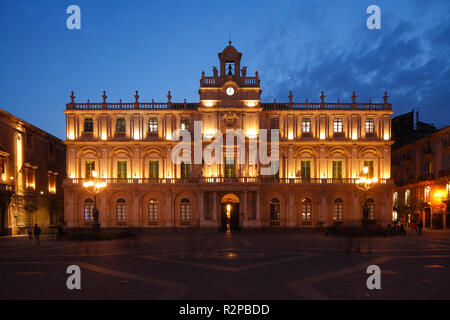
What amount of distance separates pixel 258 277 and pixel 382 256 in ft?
29.8

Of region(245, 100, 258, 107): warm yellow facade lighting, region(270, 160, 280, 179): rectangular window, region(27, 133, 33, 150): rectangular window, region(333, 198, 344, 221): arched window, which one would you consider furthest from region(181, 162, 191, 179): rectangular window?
region(27, 133, 33, 150): rectangular window

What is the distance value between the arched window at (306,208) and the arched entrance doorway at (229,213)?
7523mm

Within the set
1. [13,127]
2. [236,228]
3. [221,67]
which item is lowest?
[236,228]

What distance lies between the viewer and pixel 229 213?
1631 inches

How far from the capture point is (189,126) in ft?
135

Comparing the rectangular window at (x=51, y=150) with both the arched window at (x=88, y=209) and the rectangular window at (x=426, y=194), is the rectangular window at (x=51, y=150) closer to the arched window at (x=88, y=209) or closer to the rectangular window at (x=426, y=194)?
the arched window at (x=88, y=209)

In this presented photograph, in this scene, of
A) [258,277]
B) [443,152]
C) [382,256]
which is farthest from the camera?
[443,152]

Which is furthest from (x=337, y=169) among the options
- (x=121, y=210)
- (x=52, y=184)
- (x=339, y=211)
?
(x=52, y=184)

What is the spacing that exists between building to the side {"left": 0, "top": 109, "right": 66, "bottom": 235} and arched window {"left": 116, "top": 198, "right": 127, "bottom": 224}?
884cm

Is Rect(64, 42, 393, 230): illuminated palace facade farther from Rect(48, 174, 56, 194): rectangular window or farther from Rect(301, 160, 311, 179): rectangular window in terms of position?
Rect(48, 174, 56, 194): rectangular window

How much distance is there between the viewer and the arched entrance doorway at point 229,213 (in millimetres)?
41188
